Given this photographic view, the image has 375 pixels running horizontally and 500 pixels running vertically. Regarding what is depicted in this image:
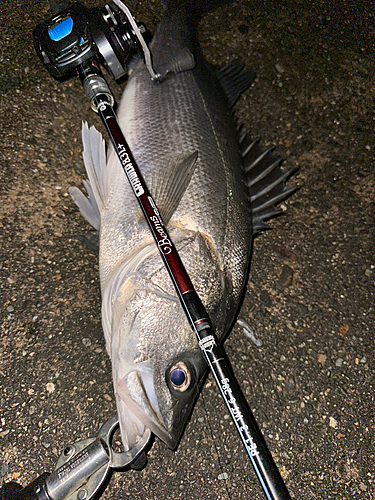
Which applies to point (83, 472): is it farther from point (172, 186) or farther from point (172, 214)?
point (172, 186)

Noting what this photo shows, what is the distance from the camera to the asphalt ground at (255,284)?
1.95 m

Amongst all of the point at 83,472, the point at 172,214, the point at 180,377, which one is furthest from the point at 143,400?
the point at 172,214

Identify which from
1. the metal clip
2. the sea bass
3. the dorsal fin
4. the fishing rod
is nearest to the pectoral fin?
the sea bass

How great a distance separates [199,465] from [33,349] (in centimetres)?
103

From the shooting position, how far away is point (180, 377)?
5.35 ft

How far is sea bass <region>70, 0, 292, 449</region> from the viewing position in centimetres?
162

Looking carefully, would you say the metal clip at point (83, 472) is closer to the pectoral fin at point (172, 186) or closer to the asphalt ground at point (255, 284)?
the asphalt ground at point (255, 284)

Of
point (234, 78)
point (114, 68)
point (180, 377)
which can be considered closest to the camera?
point (180, 377)

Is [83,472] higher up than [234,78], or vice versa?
[234,78]

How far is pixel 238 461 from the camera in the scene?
199 centimetres

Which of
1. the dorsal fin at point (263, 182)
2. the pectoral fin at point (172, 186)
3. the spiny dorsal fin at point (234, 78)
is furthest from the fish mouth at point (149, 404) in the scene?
the spiny dorsal fin at point (234, 78)

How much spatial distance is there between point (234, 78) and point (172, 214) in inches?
49.3

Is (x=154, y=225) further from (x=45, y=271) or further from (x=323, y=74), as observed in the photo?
(x=323, y=74)

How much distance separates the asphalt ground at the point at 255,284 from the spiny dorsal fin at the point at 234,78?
0.15 m
